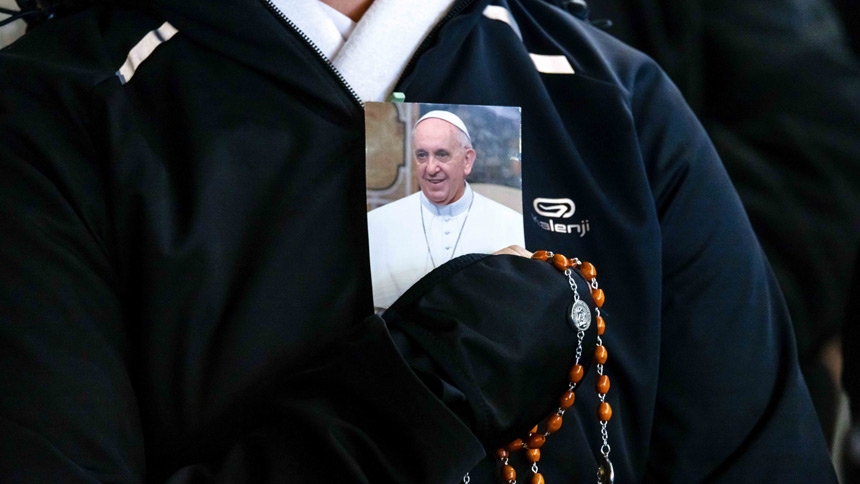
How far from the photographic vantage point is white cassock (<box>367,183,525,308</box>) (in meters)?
0.65

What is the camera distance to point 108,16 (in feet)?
2.32

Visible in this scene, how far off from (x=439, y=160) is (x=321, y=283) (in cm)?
12

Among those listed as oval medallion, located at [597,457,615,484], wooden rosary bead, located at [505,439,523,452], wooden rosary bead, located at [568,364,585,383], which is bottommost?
oval medallion, located at [597,457,615,484]

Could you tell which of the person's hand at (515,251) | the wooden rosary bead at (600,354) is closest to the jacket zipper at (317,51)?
the person's hand at (515,251)

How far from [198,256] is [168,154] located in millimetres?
84

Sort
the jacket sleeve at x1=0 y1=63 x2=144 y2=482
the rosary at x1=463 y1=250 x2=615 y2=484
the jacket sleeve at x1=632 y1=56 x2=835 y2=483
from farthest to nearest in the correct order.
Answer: the jacket sleeve at x1=632 y1=56 x2=835 y2=483, the rosary at x1=463 y1=250 x2=615 y2=484, the jacket sleeve at x1=0 y1=63 x2=144 y2=482

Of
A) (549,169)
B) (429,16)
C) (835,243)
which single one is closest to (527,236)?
(549,169)

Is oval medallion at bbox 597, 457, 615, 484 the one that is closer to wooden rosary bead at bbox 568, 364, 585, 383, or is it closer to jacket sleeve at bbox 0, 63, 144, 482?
wooden rosary bead at bbox 568, 364, 585, 383

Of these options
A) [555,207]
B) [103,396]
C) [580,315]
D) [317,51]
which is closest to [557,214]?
[555,207]

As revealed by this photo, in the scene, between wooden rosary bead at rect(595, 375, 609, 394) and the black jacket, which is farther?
wooden rosary bead at rect(595, 375, 609, 394)

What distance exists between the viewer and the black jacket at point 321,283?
562 mm

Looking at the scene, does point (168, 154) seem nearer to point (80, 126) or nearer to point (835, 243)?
point (80, 126)

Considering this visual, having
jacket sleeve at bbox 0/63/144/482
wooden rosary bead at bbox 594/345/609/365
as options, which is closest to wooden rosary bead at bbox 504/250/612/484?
wooden rosary bead at bbox 594/345/609/365

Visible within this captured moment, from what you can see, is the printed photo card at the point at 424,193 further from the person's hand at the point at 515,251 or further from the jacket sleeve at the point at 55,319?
the jacket sleeve at the point at 55,319
